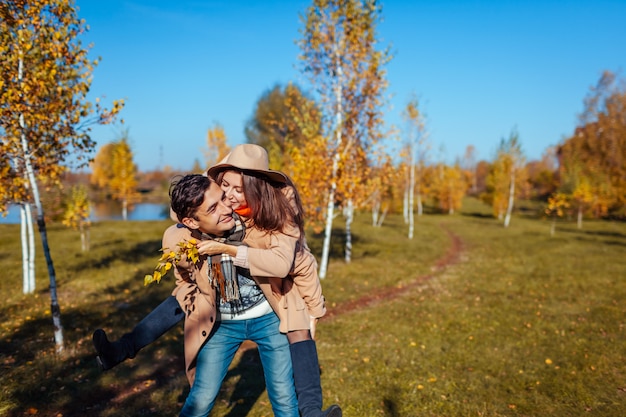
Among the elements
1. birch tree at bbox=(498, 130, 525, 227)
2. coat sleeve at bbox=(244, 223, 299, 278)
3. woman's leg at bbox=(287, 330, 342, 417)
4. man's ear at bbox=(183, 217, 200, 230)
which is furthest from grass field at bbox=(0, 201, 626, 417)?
birch tree at bbox=(498, 130, 525, 227)

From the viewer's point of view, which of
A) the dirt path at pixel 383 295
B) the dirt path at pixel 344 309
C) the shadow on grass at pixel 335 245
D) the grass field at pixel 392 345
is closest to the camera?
the grass field at pixel 392 345

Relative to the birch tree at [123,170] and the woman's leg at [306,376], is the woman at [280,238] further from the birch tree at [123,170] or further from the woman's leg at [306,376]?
the birch tree at [123,170]

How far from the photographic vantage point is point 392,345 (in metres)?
8.21

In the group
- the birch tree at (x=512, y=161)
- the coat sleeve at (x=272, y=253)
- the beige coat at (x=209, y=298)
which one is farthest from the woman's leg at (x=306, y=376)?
the birch tree at (x=512, y=161)

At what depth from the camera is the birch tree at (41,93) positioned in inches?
247

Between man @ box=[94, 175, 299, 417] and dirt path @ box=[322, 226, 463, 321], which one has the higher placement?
man @ box=[94, 175, 299, 417]

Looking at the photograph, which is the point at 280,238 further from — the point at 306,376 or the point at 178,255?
the point at 306,376

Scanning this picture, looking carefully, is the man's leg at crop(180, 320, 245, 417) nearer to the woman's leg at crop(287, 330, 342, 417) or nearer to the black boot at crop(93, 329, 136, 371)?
the woman's leg at crop(287, 330, 342, 417)

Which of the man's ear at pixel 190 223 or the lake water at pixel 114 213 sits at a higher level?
the man's ear at pixel 190 223

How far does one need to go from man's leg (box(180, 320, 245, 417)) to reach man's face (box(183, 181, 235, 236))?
833 millimetres

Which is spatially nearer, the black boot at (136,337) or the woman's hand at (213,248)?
the woman's hand at (213,248)

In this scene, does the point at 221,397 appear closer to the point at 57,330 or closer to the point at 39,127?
the point at 57,330

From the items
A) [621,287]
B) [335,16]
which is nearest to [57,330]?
[335,16]

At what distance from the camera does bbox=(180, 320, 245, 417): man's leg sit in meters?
3.09
